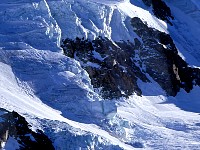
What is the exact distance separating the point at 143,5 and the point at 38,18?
20658 millimetres

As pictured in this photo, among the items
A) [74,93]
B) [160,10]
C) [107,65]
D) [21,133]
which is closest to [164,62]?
[107,65]

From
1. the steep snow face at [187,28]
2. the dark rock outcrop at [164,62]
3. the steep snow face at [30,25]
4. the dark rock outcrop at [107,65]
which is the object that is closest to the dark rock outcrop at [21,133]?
the steep snow face at [30,25]

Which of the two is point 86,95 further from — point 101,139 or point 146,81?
point 146,81

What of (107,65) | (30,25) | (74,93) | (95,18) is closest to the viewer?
(74,93)

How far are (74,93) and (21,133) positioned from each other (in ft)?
34.0

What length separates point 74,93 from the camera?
50.8 meters

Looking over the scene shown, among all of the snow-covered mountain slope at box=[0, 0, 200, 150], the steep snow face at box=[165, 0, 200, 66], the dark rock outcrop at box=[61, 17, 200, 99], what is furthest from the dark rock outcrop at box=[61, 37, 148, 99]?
the steep snow face at box=[165, 0, 200, 66]

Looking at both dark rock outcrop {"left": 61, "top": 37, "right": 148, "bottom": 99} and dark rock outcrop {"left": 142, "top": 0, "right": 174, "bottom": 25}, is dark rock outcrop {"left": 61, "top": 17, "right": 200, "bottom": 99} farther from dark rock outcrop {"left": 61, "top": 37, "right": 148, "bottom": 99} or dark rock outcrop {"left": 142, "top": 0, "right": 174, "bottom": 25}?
dark rock outcrop {"left": 142, "top": 0, "right": 174, "bottom": 25}

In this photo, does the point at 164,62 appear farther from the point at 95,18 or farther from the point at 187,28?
the point at 187,28

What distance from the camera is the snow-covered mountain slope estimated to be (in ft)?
149

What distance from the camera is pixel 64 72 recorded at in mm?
52844

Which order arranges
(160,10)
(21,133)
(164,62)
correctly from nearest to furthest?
(21,133) < (164,62) < (160,10)

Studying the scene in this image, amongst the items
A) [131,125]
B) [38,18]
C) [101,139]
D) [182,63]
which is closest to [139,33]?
[182,63]

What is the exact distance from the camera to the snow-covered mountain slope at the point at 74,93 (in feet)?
149
